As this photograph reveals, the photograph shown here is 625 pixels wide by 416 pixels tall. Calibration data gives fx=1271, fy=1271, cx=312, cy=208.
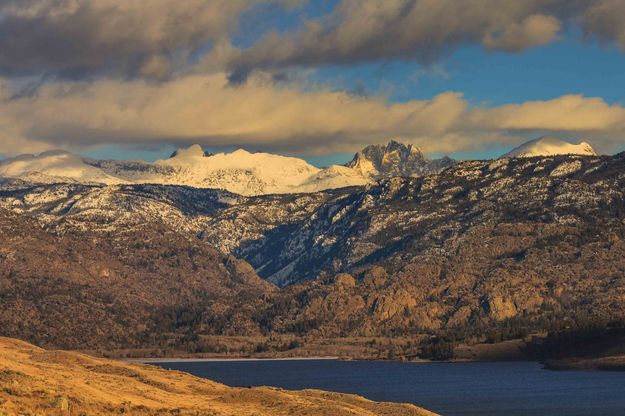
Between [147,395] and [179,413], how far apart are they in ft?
104

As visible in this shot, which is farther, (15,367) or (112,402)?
(15,367)

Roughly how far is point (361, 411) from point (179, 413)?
4040cm

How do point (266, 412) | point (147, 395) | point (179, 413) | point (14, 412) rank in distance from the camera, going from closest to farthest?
point (14, 412) < point (179, 413) < point (266, 412) < point (147, 395)

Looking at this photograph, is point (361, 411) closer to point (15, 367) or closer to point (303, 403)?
point (303, 403)

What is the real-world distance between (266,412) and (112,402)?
26.4 meters

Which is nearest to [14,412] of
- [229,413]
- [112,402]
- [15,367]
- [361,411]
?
[112,402]

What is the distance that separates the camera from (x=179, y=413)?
541ft

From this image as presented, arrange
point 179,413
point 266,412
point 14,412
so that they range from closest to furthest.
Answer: point 14,412
point 179,413
point 266,412

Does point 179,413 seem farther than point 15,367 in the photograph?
No

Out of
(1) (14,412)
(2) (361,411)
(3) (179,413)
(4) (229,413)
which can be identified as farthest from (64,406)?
(2) (361,411)

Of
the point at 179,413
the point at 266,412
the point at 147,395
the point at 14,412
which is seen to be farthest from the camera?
the point at 147,395

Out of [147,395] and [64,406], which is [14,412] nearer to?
[64,406]

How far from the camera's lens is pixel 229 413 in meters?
174

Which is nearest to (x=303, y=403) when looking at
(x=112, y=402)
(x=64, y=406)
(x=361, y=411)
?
(x=361, y=411)
